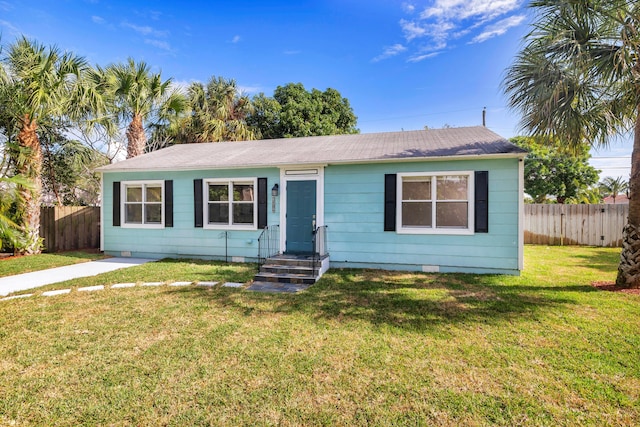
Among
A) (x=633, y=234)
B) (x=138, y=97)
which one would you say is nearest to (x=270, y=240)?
(x=633, y=234)

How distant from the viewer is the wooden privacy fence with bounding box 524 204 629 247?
11281mm

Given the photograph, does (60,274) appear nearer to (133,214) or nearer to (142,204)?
(142,204)

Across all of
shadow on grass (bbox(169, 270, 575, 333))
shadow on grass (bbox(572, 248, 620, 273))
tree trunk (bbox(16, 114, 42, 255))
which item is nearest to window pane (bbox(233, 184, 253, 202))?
shadow on grass (bbox(169, 270, 575, 333))

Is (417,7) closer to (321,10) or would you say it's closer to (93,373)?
(321,10)

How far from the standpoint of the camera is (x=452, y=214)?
902cm

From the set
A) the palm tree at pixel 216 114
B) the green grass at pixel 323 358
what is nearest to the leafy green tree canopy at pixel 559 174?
the green grass at pixel 323 358

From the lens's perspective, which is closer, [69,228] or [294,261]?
[294,261]

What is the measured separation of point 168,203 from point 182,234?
109 centimetres

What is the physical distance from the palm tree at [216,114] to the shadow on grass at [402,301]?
13080 mm

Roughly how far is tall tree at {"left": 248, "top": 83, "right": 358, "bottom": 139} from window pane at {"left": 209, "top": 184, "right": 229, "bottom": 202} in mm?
10628

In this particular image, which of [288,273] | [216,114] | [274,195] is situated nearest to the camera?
[288,273]

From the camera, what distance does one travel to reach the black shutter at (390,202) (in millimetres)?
7465

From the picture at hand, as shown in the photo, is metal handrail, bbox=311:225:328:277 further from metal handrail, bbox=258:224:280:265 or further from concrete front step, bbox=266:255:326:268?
metal handrail, bbox=258:224:280:265

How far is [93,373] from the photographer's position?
9.68 ft
